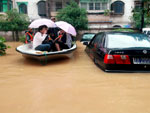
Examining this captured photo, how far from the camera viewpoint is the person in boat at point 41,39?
6.00m

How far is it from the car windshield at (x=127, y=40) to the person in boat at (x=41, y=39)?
7.94 feet

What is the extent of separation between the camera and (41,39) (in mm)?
6191

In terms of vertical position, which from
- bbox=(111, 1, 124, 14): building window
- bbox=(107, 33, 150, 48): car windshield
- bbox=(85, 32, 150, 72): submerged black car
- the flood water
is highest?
bbox=(111, 1, 124, 14): building window

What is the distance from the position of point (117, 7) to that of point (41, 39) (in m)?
20.0

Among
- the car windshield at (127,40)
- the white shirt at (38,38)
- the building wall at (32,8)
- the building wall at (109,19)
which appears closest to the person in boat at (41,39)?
the white shirt at (38,38)

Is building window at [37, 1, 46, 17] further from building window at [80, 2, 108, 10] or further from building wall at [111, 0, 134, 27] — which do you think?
building wall at [111, 0, 134, 27]

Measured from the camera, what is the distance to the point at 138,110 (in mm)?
2502

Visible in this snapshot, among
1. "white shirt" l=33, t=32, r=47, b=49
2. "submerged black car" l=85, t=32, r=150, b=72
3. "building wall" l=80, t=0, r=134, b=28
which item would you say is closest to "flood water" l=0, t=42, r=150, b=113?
"submerged black car" l=85, t=32, r=150, b=72

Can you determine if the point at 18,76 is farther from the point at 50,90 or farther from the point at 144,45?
the point at 144,45

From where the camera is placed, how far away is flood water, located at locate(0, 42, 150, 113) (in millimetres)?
2586

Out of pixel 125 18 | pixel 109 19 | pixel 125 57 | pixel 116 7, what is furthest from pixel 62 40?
pixel 125 18

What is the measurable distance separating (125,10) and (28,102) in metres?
23.7

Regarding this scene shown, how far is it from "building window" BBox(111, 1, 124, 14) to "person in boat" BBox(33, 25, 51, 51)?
19486mm

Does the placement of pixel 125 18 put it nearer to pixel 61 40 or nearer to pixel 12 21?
pixel 12 21
